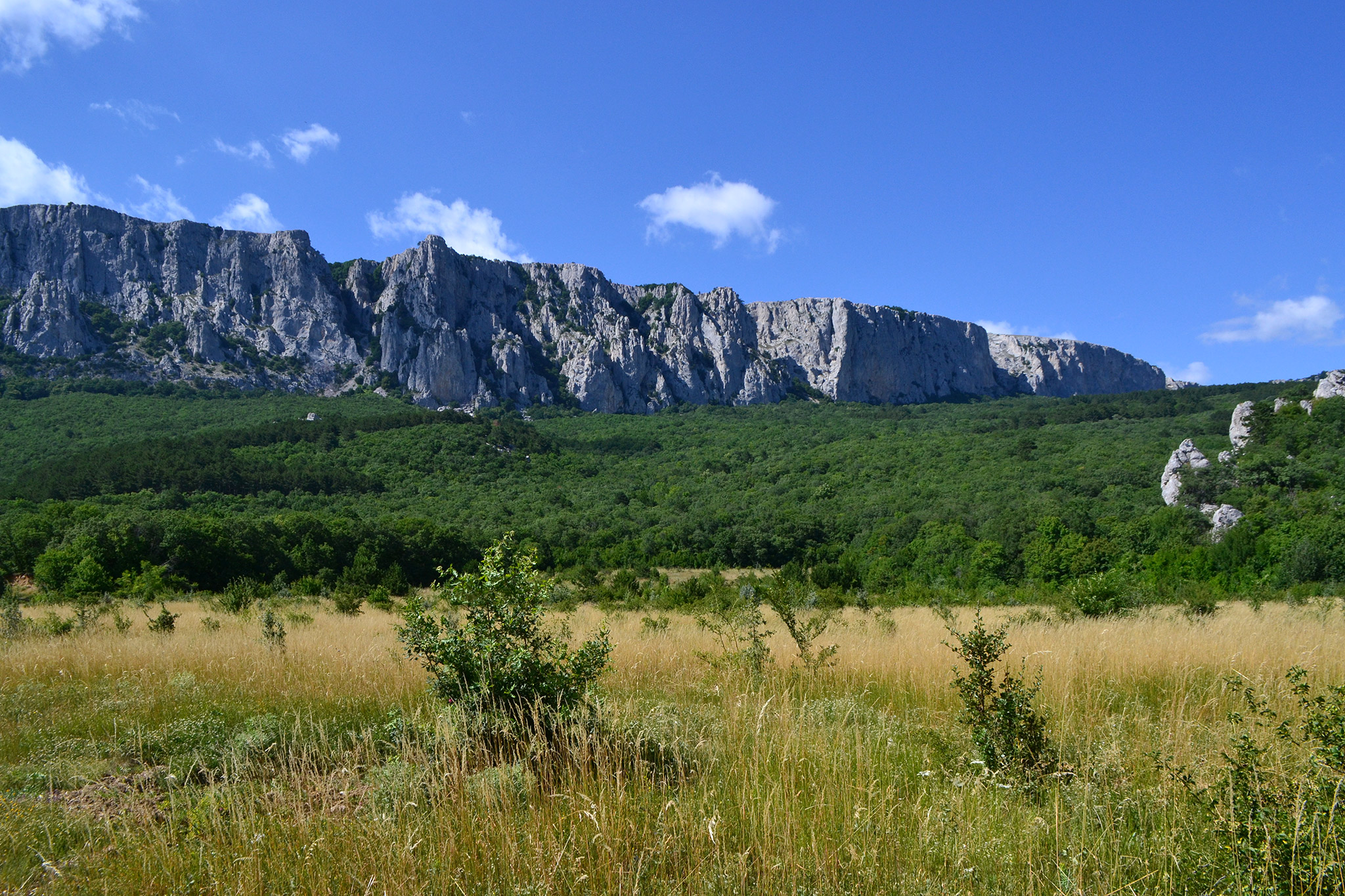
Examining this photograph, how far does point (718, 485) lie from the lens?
206 feet

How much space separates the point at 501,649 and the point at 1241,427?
56.7m

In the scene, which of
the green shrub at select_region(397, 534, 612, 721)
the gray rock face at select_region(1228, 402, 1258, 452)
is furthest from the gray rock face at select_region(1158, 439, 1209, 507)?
the green shrub at select_region(397, 534, 612, 721)

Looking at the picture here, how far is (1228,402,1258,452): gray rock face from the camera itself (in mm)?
41753

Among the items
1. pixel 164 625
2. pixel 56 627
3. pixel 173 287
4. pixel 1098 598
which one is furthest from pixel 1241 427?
pixel 173 287

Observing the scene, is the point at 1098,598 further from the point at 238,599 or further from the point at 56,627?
the point at 238,599

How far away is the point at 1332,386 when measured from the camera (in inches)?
1732

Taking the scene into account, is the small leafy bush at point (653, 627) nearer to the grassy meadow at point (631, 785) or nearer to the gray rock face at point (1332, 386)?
the grassy meadow at point (631, 785)

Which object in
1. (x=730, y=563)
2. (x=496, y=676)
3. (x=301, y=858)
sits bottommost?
(x=730, y=563)

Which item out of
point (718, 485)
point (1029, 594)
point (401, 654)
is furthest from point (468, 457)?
point (401, 654)

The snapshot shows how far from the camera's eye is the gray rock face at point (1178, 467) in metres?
37.7

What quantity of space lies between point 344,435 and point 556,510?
29.4 m

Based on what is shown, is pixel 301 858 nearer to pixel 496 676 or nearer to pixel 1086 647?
pixel 496 676

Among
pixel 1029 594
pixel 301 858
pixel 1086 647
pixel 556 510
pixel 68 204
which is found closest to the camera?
pixel 301 858

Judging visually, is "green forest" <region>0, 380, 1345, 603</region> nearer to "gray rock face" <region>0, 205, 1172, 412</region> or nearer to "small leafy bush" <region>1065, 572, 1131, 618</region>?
"small leafy bush" <region>1065, 572, 1131, 618</region>
